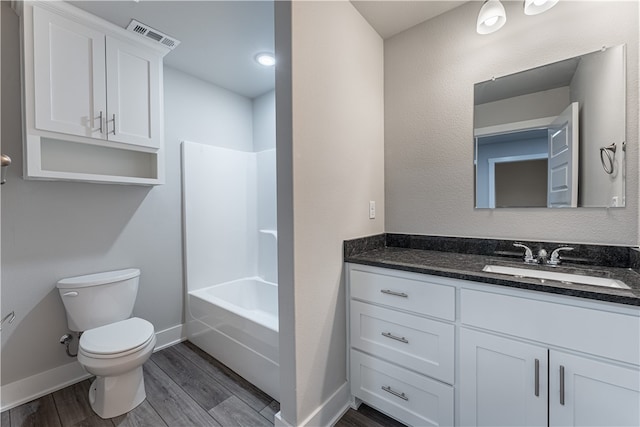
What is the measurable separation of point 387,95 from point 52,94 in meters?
2.09

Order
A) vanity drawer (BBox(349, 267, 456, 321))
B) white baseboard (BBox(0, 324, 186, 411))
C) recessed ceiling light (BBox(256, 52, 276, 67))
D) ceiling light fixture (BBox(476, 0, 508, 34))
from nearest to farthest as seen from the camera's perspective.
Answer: vanity drawer (BBox(349, 267, 456, 321)), ceiling light fixture (BBox(476, 0, 508, 34)), white baseboard (BBox(0, 324, 186, 411)), recessed ceiling light (BBox(256, 52, 276, 67))

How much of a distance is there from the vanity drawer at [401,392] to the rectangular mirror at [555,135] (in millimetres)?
1067

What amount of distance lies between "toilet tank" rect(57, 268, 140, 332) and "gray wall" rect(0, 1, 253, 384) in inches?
5.8

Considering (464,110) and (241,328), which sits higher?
(464,110)

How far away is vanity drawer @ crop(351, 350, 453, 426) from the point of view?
130 cm

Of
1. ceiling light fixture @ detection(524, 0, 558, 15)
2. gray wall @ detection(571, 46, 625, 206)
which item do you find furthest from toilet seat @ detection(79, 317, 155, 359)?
ceiling light fixture @ detection(524, 0, 558, 15)

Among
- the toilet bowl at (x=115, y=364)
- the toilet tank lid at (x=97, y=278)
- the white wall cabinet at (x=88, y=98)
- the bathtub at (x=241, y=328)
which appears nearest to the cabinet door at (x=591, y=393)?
the bathtub at (x=241, y=328)

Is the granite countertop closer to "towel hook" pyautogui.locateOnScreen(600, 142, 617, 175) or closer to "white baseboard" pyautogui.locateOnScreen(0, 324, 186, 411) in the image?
"towel hook" pyautogui.locateOnScreen(600, 142, 617, 175)

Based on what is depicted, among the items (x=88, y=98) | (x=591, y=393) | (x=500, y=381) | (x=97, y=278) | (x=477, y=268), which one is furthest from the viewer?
(x=97, y=278)

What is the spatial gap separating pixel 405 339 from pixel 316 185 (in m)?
0.91

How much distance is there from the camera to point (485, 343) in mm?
1168

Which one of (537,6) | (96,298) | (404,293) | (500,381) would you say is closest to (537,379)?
(500,381)

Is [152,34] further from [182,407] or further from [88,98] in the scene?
[182,407]

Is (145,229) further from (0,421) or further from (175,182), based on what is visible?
(0,421)
